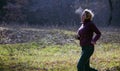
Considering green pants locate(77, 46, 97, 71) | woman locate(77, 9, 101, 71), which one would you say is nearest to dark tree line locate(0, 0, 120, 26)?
woman locate(77, 9, 101, 71)

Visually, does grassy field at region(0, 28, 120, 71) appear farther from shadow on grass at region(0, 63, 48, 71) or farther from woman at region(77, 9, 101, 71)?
woman at region(77, 9, 101, 71)

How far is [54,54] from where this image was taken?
54.0ft

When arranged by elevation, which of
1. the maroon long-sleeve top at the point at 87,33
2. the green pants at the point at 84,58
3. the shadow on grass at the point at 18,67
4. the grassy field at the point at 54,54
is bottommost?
the grassy field at the point at 54,54

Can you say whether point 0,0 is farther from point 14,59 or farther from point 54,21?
point 14,59

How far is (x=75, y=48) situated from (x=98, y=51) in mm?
1468

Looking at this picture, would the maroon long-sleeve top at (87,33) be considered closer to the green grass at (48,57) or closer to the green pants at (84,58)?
the green pants at (84,58)

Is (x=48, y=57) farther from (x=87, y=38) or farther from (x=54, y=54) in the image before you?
(x=87, y=38)

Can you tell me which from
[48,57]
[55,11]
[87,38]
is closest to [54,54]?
[48,57]

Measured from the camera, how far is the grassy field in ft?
42.4

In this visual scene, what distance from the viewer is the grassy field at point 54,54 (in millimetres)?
12922

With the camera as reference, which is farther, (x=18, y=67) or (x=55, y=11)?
(x=55, y=11)

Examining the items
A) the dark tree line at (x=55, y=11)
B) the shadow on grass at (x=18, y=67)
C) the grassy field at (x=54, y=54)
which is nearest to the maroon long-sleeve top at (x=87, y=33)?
the grassy field at (x=54, y=54)

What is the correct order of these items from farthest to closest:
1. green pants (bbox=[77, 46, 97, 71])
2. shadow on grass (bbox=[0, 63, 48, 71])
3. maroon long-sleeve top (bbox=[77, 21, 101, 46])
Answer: shadow on grass (bbox=[0, 63, 48, 71]), maroon long-sleeve top (bbox=[77, 21, 101, 46]), green pants (bbox=[77, 46, 97, 71])

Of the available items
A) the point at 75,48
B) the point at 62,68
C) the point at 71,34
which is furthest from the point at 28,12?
the point at 62,68
